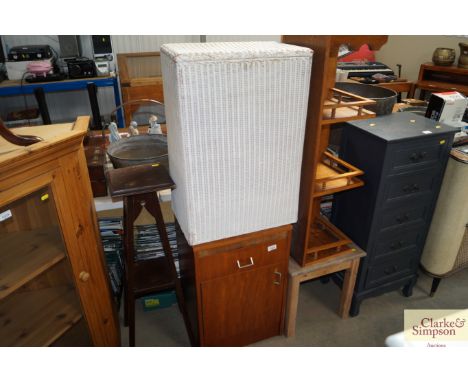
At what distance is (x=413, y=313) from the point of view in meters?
2.01

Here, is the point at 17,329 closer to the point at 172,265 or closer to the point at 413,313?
the point at 172,265

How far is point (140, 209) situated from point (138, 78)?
9.19 ft

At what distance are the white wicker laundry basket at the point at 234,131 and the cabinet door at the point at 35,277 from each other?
47 cm

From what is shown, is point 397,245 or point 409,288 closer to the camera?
point 397,245

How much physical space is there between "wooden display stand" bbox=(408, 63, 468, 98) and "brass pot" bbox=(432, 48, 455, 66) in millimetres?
56

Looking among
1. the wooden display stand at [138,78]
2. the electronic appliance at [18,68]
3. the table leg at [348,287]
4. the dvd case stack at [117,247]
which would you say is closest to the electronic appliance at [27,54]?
the electronic appliance at [18,68]

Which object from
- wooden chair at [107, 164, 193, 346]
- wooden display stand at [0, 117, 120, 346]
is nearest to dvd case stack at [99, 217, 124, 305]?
wooden chair at [107, 164, 193, 346]

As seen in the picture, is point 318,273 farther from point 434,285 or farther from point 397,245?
point 434,285

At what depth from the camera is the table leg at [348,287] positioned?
6.15 feet

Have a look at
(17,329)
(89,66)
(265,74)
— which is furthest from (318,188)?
(89,66)

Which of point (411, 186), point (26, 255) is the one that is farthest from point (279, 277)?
point (26, 255)

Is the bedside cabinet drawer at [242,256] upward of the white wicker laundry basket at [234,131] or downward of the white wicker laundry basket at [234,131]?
downward

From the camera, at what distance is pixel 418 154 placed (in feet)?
5.50

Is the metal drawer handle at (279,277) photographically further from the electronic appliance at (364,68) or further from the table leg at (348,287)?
the electronic appliance at (364,68)
